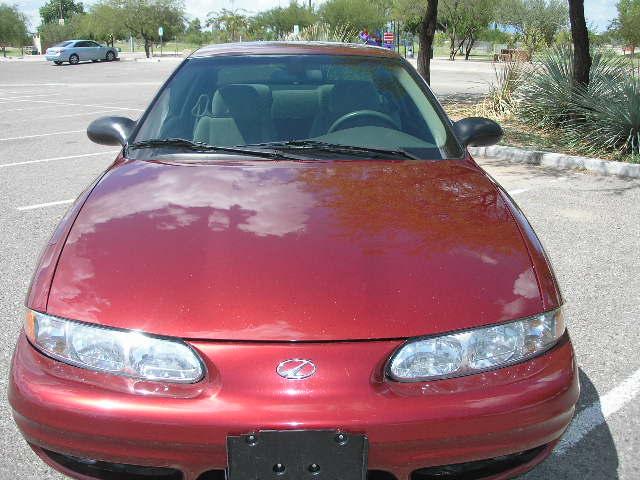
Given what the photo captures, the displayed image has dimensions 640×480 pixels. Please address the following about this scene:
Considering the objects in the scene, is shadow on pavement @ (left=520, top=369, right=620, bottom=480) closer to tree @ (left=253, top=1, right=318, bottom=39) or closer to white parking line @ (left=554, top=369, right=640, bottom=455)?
white parking line @ (left=554, top=369, right=640, bottom=455)

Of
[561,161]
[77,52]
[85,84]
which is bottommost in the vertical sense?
[561,161]

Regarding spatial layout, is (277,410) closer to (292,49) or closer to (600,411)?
(600,411)

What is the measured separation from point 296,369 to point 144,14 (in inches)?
2622

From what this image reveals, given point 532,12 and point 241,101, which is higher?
point 532,12

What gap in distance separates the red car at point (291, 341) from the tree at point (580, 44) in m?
8.19

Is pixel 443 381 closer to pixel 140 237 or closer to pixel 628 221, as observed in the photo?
pixel 140 237

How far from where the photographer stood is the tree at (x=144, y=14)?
6184 centimetres

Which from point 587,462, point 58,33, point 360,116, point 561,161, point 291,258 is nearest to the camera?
point 291,258

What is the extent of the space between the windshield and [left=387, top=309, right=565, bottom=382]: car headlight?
122 cm

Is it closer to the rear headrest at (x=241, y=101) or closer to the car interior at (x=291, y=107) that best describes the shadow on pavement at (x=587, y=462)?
the car interior at (x=291, y=107)

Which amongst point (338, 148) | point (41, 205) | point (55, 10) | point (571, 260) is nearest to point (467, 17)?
point (41, 205)

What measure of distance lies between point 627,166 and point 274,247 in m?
6.69

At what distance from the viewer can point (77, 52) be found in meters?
40.1

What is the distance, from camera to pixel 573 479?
7.94ft
